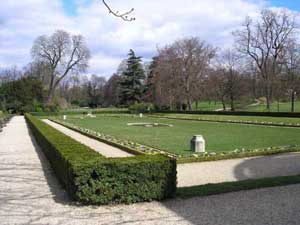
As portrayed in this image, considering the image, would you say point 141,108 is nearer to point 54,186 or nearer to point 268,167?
point 268,167

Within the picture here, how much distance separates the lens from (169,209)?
6.40m

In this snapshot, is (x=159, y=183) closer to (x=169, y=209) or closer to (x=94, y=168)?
(x=169, y=209)

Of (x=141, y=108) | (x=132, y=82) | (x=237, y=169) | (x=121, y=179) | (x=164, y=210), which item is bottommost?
(x=237, y=169)

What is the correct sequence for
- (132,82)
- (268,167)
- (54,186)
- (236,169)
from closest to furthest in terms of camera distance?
(54,186)
(236,169)
(268,167)
(132,82)

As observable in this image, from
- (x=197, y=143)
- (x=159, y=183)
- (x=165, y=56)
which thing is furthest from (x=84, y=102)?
(x=159, y=183)

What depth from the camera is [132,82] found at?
265ft

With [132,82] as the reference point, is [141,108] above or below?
below

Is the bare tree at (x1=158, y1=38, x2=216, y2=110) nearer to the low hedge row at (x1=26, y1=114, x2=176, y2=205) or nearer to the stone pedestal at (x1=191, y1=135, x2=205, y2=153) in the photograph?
the stone pedestal at (x1=191, y1=135, x2=205, y2=153)

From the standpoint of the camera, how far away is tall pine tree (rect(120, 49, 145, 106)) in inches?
3169

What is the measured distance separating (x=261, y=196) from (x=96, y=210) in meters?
2.90

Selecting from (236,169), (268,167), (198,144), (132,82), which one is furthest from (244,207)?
(132,82)

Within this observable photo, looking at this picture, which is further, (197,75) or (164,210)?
(197,75)

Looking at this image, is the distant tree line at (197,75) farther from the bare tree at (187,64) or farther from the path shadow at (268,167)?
the path shadow at (268,167)

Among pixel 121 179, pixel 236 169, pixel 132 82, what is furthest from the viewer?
pixel 132 82
